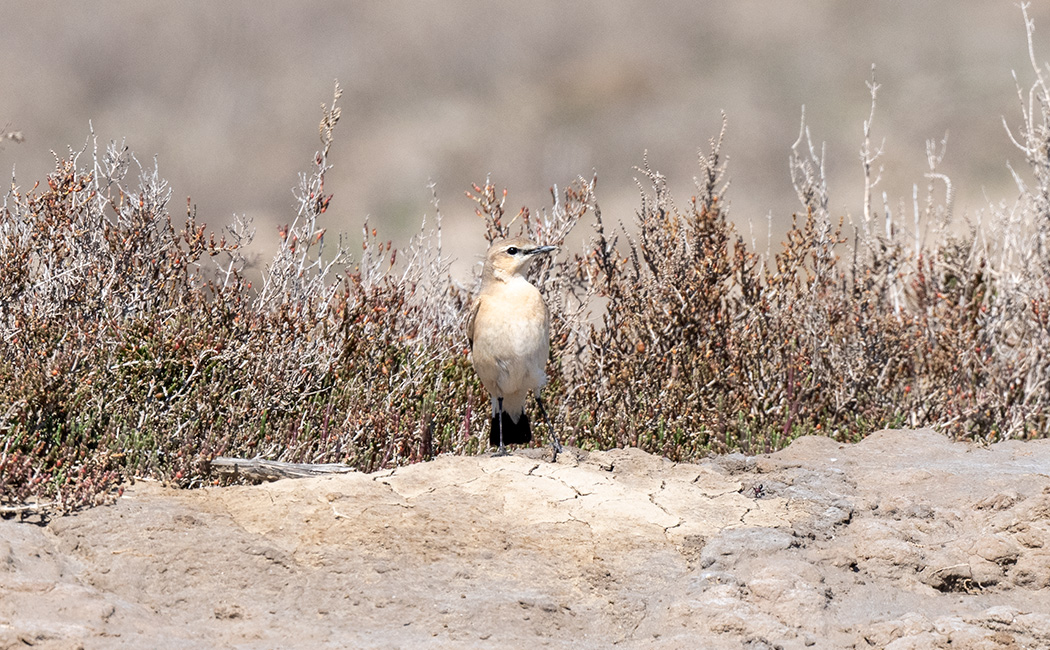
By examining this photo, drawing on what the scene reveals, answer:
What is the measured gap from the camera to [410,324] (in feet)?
26.6

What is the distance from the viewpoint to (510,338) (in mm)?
6875

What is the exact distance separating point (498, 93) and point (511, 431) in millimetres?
19159

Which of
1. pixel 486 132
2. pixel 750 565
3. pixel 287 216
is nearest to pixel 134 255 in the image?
pixel 750 565

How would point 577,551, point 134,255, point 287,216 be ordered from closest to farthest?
point 577,551, point 134,255, point 287,216

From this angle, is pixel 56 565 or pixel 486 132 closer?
pixel 56 565

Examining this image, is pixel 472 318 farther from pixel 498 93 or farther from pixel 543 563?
pixel 498 93

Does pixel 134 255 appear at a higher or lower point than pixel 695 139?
lower

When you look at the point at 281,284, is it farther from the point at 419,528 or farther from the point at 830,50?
the point at 830,50

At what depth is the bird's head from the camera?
7129 mm

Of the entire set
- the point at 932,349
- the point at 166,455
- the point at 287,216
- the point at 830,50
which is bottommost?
the point at 166,455

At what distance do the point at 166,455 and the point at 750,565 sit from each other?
2848mm

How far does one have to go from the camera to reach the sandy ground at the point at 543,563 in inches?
178

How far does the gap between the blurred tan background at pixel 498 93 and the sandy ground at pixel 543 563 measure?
12260mm

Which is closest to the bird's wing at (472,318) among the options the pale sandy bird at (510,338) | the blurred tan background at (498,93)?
the pale sandy bird at (510,338)
